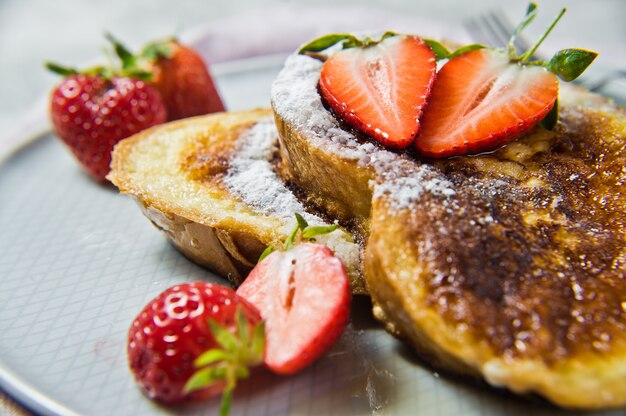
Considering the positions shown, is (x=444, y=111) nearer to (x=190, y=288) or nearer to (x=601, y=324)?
(x=601, y=324)

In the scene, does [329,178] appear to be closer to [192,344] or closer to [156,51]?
[192,344]

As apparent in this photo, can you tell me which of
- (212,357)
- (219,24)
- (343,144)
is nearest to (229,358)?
(212,357)

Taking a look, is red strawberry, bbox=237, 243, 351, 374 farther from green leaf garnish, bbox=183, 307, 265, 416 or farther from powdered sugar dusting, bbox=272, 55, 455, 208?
powdered sugar dusting, bbox=272, 55, 455, 208

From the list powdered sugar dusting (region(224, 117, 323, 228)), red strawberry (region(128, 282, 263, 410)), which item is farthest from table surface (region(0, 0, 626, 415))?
red strawberry (region(128, 282, 263, 410))

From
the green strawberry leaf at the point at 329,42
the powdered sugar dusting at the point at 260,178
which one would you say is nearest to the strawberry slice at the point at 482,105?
the green strawberry leaf at the point at 329,42

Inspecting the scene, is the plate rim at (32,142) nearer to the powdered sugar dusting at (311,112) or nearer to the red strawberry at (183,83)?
the red strawberry at (183,83)
